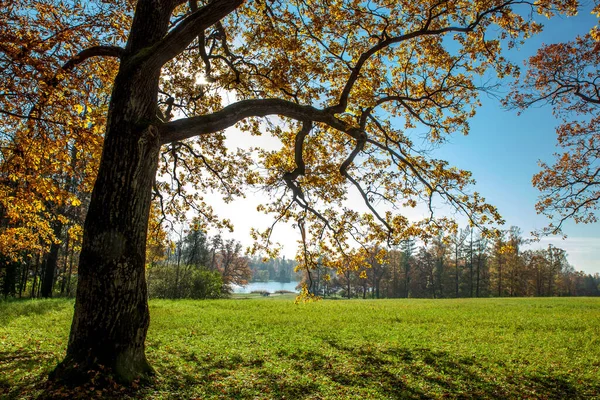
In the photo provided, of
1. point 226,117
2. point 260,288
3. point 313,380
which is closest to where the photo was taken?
point 313,380

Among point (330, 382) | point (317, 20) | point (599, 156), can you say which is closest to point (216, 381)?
point (330, 382)

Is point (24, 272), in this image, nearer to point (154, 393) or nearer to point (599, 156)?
point (154, 393)

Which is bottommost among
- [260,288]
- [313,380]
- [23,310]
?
[260,288]

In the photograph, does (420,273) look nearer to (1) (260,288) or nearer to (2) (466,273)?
(2) (466,273)

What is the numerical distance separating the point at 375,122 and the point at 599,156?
12612 mm

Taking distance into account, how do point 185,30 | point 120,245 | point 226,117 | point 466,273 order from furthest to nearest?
point 466,273
point 226,117
point 185,30
point 120,245

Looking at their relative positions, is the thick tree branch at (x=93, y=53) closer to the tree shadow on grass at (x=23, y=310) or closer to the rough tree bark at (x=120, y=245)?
the rough tree bark at (x=120, y=245)

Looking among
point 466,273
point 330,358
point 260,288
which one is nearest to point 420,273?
point 466,273

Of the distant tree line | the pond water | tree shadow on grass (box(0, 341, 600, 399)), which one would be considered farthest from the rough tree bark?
the pond water

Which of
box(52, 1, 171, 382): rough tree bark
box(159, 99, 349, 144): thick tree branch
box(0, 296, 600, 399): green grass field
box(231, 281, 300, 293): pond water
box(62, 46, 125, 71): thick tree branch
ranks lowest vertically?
box(231, 281, 300, 293): pond water

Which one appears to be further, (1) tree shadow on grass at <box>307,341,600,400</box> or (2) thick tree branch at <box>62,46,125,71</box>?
(2) thick tree branch at <box>62,46,125,71</box>

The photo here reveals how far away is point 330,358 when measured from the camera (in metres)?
8.02

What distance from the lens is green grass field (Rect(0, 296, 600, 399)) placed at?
18.4 feet

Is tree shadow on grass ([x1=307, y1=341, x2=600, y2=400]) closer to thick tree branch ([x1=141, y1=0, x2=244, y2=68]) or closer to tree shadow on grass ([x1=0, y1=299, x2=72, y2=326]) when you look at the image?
thick tree branch ([x1=141, y1=0, x2=244, y2=68])
